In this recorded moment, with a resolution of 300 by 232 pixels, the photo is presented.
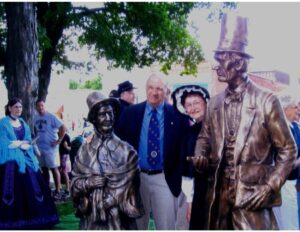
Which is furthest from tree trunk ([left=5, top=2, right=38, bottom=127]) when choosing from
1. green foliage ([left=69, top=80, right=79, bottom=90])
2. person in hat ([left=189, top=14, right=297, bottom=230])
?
person in hat ([left=189, top=14, right=297, bottom=230])

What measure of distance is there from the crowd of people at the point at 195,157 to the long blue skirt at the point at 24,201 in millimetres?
1432

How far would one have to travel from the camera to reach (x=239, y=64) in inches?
202

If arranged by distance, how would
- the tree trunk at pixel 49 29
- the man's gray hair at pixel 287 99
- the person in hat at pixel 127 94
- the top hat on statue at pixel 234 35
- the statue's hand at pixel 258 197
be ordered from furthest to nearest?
1. the tree trunk at pixel 49 29
2. the person in hat at pixel 127 94
3. the man's gray hair at pixel 287 99
4. the top hat on statue at pixel 234 35
5. the statue's hand at pixel 258 197

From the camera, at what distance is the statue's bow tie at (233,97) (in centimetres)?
514

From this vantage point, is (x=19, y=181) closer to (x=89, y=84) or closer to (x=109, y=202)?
(x=89, y=84)

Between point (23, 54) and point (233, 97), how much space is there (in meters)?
3.60

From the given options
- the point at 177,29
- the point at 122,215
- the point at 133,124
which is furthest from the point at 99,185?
the point at 177,29

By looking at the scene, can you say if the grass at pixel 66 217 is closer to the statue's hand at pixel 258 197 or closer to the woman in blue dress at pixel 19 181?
the woman in blue dress at pixel 19 181

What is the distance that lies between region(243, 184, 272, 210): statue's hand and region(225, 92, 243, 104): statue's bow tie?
2.58ft

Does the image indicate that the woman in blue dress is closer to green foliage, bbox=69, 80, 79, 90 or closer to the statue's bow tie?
green foliage, bbox=69, 80, 79, 90

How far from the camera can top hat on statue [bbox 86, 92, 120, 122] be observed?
5.27 metres

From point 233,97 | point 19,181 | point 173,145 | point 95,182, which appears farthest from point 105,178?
point 19,181

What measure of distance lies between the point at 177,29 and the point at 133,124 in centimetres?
164

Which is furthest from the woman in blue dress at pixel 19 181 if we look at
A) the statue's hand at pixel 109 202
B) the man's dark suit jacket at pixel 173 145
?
the statue's hand at pixel 109 202
